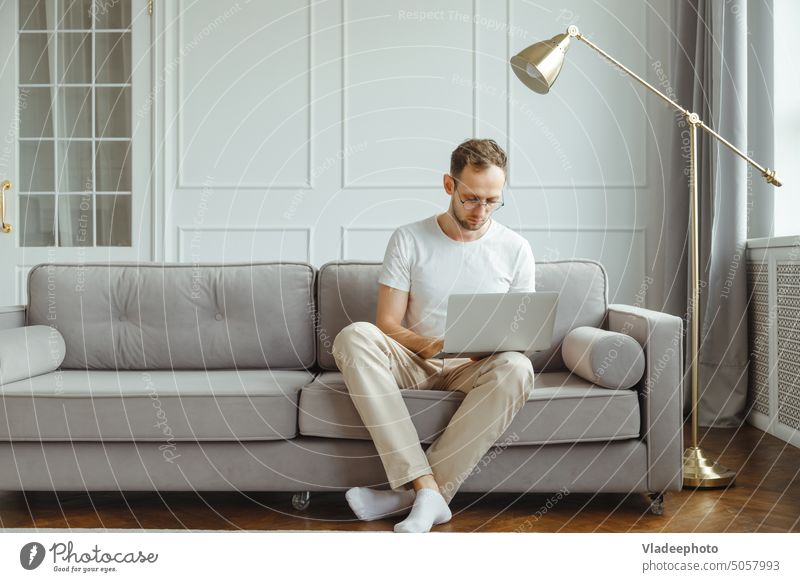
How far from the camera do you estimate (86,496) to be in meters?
2.39

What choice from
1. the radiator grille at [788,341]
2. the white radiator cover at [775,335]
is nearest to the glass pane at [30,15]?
the white radiator cover at [775,335]

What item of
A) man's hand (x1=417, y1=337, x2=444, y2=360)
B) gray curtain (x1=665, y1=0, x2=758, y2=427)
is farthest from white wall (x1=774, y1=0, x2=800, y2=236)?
man's hand (x1=417, y1=337, x2=444, y2=360)

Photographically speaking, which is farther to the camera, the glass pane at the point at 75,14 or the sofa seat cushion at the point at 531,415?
the glass pane at the point at 75,14

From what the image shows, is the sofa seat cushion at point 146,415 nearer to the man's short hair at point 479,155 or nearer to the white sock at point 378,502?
the white sock at point 378,502

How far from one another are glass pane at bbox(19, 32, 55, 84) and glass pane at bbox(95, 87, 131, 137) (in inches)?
13.7

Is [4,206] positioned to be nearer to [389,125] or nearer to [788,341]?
[389,125]

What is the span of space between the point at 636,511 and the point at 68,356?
6.03 ft

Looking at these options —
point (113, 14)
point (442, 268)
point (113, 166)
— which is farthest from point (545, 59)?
point (113, 14)

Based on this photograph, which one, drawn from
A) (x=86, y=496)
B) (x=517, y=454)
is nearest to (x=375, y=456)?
(x=517, y=454)

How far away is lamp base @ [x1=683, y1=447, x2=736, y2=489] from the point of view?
2.47 meters

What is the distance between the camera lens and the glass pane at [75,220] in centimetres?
442

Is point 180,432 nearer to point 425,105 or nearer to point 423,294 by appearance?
point 423,294

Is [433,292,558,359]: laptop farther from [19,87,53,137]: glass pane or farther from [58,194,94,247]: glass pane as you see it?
[19,87,53,137]: glass pane

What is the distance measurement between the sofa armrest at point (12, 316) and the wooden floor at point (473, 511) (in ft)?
1.80
